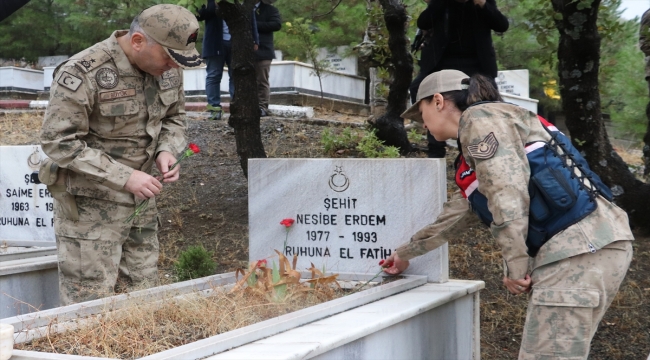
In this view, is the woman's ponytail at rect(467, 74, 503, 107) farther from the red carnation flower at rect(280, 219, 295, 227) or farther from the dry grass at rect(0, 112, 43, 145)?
the dry grass at rect(0, 112, 43, 145)

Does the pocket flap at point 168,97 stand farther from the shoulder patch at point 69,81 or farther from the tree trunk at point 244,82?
the tree trunk at point 244,82

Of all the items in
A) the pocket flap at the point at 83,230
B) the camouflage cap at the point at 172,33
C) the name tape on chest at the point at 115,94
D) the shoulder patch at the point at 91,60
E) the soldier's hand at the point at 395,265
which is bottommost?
the soldier's hand at the point at 395,265

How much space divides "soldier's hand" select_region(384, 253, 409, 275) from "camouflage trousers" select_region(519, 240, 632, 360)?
1.20m

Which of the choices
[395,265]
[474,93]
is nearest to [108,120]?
[395,265]

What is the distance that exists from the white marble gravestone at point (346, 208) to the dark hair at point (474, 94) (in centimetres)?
109

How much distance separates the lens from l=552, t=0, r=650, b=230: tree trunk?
20.5 ft

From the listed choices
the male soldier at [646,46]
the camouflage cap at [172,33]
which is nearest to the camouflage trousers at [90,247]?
the camouflage cap at [172,33]

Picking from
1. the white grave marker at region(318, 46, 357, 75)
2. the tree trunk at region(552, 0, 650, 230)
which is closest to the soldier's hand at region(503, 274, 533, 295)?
the tree trunk at region(552, 0, 650, 230)

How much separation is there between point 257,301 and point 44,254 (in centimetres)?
233

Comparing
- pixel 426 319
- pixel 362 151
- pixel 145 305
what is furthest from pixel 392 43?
pixel 145 305

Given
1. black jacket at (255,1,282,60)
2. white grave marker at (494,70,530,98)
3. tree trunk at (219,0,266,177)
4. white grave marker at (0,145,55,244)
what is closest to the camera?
white grave marker at (0,145,55,244)

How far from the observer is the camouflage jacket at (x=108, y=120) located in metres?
3.86

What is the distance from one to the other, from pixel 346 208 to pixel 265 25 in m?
5.74

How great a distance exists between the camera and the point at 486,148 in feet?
9.66
